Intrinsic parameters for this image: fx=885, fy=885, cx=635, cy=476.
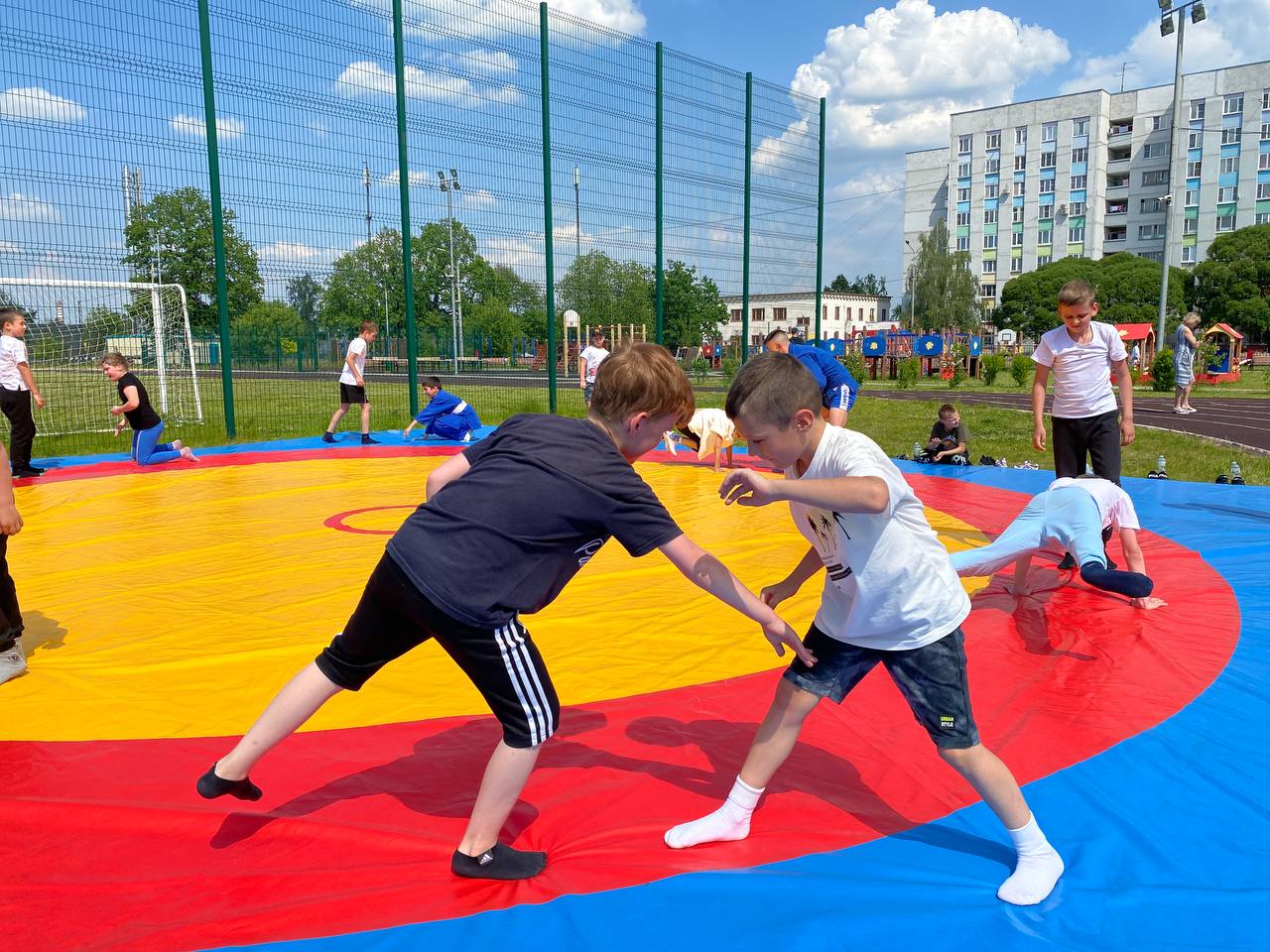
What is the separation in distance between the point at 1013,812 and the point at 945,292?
71859mm

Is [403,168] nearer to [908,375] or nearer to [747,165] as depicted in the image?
[747,165]

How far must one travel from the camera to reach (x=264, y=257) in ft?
43.4

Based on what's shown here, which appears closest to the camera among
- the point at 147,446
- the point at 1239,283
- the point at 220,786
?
the point at 220,786

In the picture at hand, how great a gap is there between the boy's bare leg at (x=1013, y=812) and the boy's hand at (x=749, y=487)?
84cm

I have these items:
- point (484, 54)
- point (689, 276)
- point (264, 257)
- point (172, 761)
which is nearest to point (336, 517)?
point (172, 761)

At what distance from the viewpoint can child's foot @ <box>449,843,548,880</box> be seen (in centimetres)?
236

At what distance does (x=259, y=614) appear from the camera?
4762 millimetres

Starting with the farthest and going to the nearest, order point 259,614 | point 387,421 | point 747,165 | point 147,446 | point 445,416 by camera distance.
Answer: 1. point 747,165
2. point 387,421
3. point 445,416
4. point 147,446
5. point 259,614

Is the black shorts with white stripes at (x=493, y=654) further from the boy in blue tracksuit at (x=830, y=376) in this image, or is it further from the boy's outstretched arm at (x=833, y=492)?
the boy in blue tracksuit at (x=830, y=376)

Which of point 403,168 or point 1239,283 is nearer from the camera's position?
point 403,168

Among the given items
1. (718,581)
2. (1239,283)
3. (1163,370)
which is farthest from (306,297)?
(1239,283)

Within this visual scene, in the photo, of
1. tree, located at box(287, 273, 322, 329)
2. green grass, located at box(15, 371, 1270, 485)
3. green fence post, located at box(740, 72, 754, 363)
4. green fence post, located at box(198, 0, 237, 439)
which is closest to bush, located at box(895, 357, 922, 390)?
green grass, located at box(15, 371, 1270, 485)

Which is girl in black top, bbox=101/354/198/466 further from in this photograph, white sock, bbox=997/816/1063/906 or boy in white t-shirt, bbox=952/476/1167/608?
white sock, bbox=997/816/1063/906

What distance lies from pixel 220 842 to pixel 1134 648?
3892 millimetres
